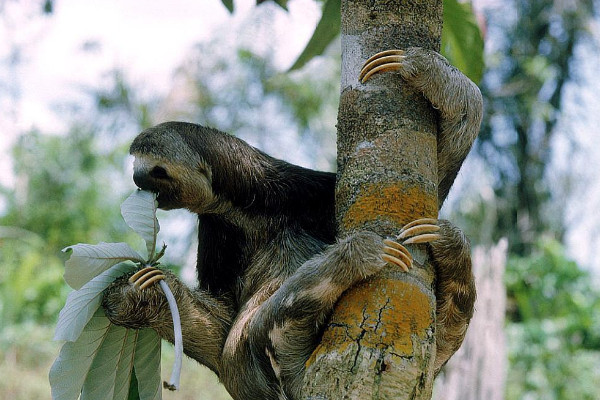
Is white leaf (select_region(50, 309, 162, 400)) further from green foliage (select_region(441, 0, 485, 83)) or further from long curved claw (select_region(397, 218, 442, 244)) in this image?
green foliage (select_region(441, 0, 485, 83))

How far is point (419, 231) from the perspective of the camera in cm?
214

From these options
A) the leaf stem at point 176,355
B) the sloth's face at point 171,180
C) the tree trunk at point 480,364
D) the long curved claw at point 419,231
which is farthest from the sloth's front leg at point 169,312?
the tree trunk at point 480,364

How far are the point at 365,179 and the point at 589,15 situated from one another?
22065mm

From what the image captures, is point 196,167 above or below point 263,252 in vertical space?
above

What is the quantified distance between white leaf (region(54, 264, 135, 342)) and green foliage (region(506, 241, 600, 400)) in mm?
11374

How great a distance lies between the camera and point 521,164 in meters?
21.9

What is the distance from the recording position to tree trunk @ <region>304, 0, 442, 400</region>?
1.83 metres

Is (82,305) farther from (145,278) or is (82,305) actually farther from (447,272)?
(447,272)

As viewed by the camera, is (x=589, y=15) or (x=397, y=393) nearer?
(x=397, y=393)

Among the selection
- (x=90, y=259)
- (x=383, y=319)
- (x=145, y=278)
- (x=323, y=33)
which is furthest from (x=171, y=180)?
(x=383, y=319)

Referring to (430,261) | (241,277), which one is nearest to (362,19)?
(430,261)

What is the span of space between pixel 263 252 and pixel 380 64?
4.93 ft

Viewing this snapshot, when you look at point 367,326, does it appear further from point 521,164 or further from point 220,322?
point 521,164

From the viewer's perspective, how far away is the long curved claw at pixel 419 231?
2117 millimetres
